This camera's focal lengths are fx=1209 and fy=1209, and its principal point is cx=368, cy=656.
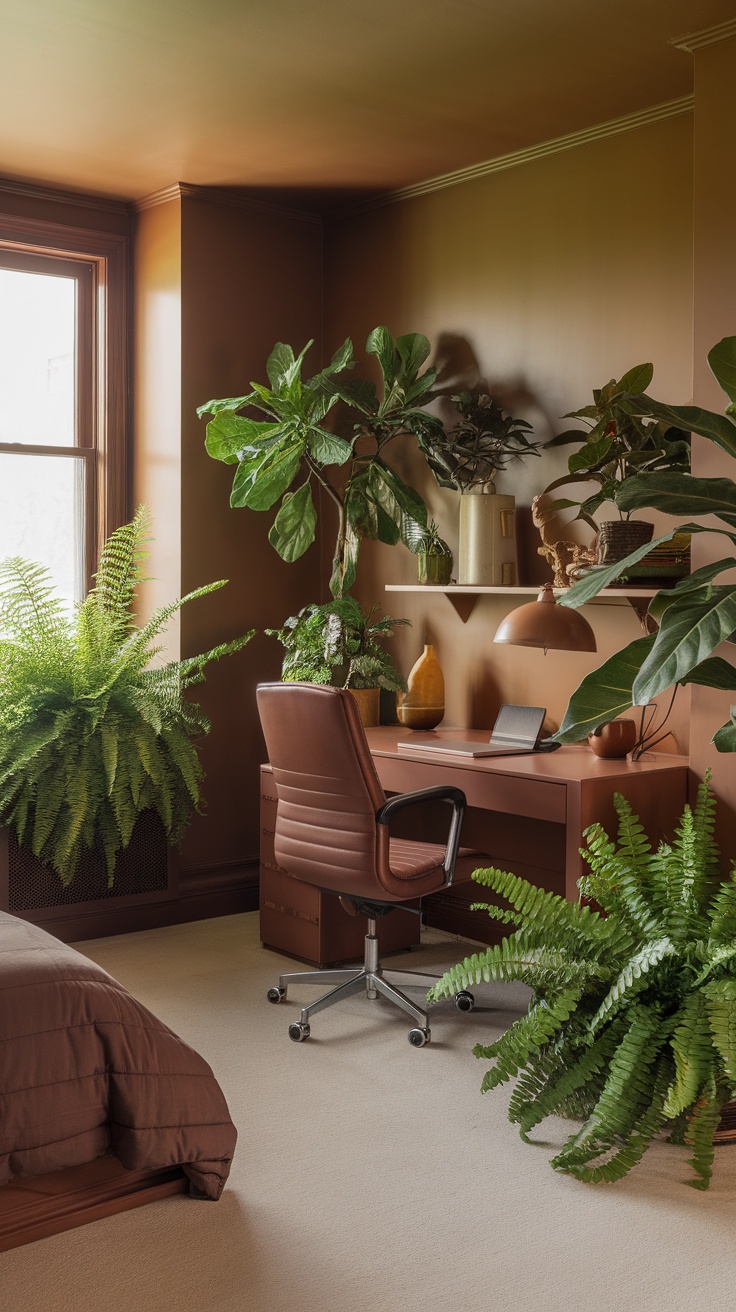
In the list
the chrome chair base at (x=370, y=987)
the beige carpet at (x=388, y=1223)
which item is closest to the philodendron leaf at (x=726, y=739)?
the beige carpet at (x=388, y=1223)

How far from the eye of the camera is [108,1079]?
7.61 ft

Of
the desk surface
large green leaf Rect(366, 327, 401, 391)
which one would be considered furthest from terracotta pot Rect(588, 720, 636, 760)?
large green leaf Rect(366, 327, 401, 391)

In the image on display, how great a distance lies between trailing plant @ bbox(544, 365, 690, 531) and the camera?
3.44 m

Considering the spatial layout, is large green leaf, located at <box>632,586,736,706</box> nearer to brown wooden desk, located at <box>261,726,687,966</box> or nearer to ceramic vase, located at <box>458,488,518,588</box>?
brown wooden desk, located at <box>261,726,687,966</box>

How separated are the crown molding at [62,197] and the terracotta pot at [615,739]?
286 centimetres

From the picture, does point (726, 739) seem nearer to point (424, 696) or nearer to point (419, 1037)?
point (419, 1037)

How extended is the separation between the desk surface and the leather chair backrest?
40 centimetres

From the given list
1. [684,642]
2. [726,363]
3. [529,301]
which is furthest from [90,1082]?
[529,301]

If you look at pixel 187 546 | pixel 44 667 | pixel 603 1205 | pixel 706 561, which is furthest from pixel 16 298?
pixel 603 1205

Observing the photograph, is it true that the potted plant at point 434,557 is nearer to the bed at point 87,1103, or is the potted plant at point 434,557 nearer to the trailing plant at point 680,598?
the trailing plant at point 680,598

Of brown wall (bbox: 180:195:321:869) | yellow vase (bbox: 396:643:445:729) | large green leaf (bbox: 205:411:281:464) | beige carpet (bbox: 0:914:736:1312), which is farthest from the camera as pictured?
brown wall (bbox: 180:195:321:869)

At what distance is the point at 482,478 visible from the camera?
4.14 metres

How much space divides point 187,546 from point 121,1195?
270cm

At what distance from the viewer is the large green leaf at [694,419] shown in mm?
2732
